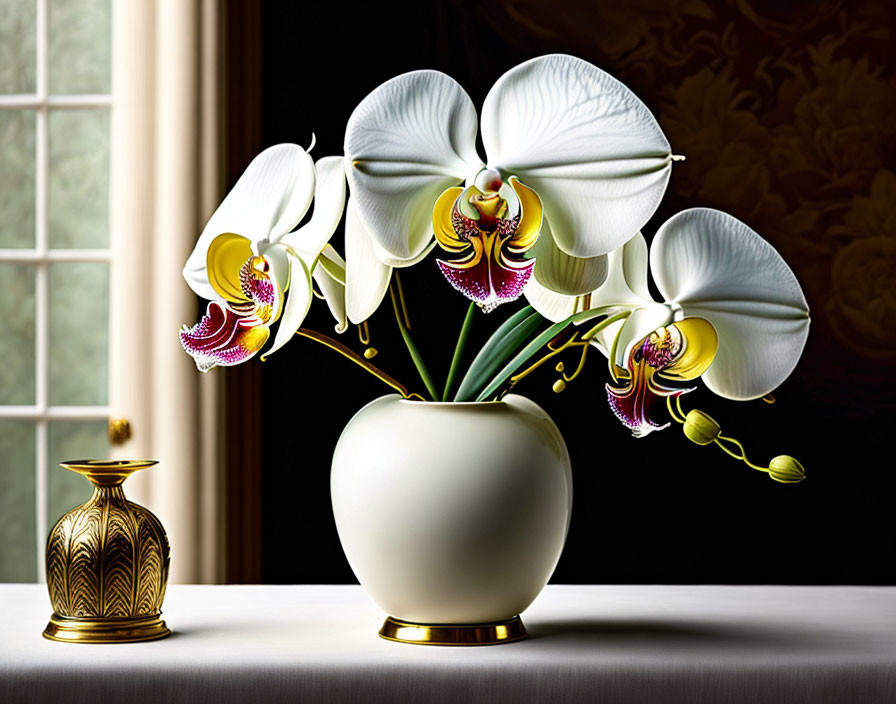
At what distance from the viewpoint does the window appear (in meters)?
2.11

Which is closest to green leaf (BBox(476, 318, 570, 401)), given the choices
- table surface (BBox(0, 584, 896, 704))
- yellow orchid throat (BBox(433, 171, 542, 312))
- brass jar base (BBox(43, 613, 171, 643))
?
yellow orchid throat (BBox(433, 171, 542, 312))

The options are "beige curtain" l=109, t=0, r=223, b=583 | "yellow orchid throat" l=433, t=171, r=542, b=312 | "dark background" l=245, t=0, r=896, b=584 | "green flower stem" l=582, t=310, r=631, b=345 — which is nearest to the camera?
"yellow orchid throat" l=433, t=171, r=542, b=312

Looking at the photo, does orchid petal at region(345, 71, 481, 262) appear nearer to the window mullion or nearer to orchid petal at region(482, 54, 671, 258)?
orchid petal at region(482, 54, 671, 258)

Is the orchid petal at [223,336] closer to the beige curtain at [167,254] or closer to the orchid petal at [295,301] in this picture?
the orchid petal at [295,301]

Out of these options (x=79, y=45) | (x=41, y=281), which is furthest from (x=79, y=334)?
(x=79, y=45)

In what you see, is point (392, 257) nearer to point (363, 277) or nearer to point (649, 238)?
point (363, 277)

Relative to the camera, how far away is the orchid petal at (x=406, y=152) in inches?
32.4

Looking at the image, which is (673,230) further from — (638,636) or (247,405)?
(247,405)

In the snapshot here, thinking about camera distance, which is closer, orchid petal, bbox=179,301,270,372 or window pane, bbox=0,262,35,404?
orchid petal, bbox=179,301,270,372

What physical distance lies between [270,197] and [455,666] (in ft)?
1.33

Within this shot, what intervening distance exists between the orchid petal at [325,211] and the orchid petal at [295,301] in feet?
0.05

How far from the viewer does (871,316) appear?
2131 millimetres

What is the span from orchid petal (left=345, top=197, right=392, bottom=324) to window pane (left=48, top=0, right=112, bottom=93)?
55.2 inches

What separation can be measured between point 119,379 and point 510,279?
1307 millimetres
